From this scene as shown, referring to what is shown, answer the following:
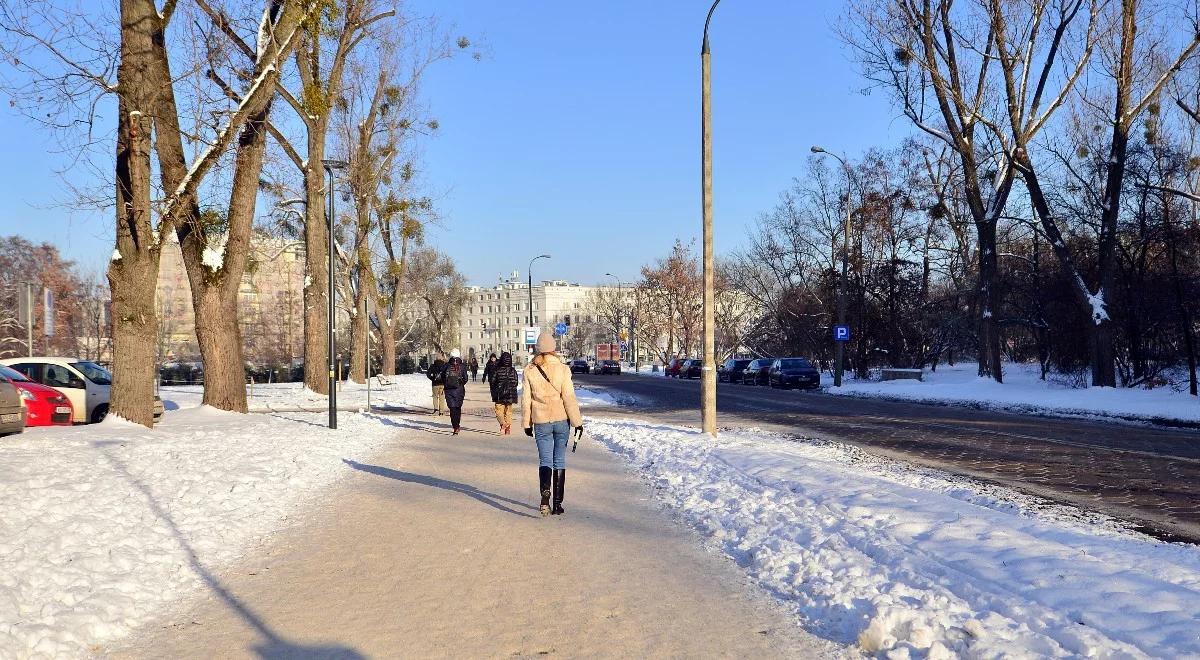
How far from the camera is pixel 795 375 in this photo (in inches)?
1718

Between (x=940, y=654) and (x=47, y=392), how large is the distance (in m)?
17.6

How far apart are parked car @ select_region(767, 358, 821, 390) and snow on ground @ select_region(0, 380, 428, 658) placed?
31141 mm

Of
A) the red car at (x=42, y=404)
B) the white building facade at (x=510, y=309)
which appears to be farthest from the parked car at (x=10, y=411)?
the white building facade at (x=510, y=309)

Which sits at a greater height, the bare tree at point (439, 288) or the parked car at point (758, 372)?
the bare tree at point (439, 288)

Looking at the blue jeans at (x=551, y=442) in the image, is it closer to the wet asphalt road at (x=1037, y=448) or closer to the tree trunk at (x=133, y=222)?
the wet asphalt road at (x=1037, y=448)

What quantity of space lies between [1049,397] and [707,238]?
17636mm

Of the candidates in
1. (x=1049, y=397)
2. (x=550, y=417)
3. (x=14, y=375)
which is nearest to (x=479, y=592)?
(x=550, y=417)

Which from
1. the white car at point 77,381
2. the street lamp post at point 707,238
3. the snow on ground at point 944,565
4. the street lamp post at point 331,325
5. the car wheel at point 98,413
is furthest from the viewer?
the car wheel at point 98,413

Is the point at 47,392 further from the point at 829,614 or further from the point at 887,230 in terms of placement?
the point at 887,230

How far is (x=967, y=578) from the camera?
598 cm

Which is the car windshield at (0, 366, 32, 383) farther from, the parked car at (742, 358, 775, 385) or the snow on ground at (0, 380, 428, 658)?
the parked car at (742, 358, 775, 385)

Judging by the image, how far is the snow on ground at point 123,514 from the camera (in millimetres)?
5559

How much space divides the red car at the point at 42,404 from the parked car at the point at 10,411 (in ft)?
8.07

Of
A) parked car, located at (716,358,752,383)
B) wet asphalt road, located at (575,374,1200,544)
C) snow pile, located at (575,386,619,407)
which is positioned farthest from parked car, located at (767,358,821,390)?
wet asphalt road, located at (575,374,1200,544)
